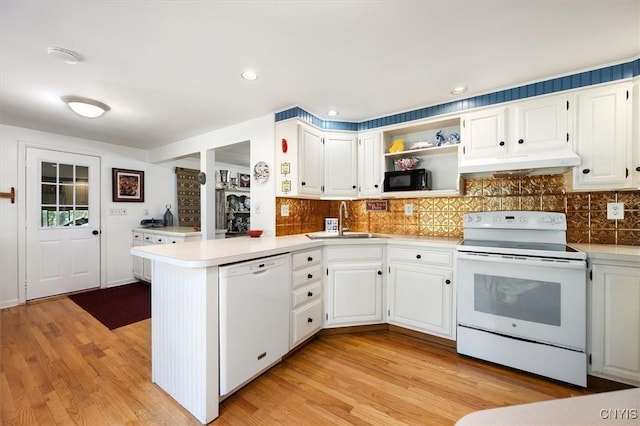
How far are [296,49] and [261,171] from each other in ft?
4.40

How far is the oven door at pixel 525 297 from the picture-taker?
1747 mm

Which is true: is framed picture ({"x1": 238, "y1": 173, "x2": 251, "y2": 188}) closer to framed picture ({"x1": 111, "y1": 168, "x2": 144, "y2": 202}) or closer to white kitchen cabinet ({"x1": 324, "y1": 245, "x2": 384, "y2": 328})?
framed picture ({"x1": 111, "y1": 168, "x2": 144, "y2": 202})

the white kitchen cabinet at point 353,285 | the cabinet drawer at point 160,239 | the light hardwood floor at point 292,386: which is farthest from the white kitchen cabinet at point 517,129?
the cabinet drawer at point 160,239

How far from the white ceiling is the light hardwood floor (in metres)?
2.19

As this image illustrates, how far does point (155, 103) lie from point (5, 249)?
2674 mm

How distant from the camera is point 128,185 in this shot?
164 inches

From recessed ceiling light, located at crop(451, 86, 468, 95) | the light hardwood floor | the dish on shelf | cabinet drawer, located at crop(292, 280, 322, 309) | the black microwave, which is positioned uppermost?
recessed ceiling light, located at crop(451, 86, 468, 95)

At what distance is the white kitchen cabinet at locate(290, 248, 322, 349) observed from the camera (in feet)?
6.90

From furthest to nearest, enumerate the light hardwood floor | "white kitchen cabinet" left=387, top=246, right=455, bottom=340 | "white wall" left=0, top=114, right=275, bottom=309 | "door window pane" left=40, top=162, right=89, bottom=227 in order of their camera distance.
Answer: "door window pane" left=40, top=162, right=89, bottom=227
"white wall" left=0, top=114, right=275, bottom=309
"white kitchen cabinet" left=387, top=246, right=455, bottom=340
the light hardwood floor

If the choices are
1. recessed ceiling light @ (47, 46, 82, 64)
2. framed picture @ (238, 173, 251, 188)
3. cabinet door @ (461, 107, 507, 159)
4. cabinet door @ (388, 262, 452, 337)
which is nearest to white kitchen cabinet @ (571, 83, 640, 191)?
cabinet door @ (461, 107, 507, 159)

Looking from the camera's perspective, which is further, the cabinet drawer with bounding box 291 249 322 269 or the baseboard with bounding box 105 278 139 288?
the baseboard with bounding box 105 278 139 288

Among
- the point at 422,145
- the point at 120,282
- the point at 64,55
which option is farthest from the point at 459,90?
the point at 120,282

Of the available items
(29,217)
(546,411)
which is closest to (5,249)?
(29,217)

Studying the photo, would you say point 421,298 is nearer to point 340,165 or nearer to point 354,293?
point 354,293
